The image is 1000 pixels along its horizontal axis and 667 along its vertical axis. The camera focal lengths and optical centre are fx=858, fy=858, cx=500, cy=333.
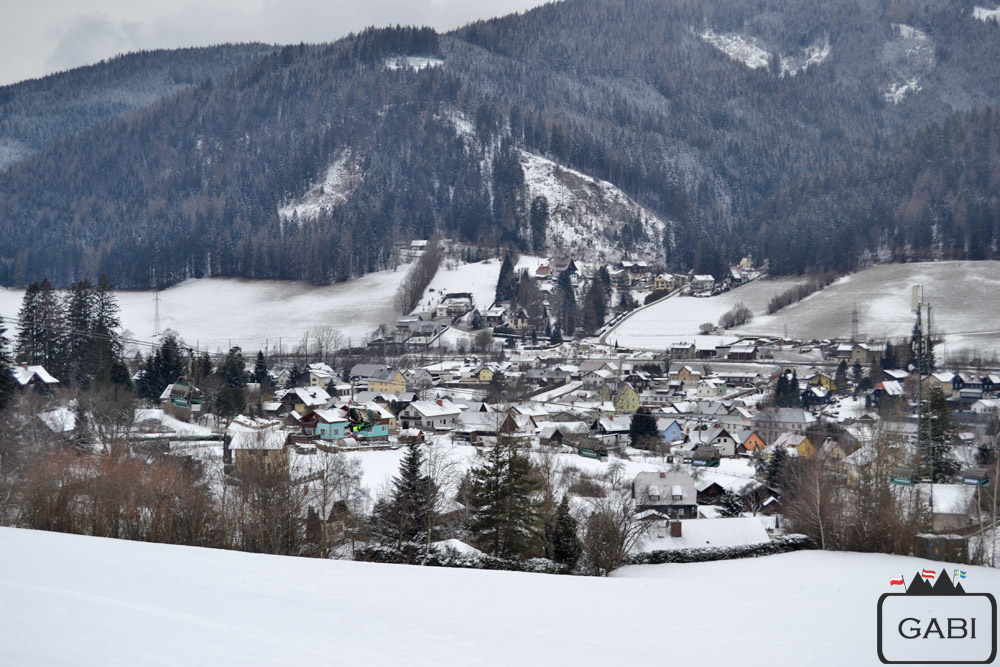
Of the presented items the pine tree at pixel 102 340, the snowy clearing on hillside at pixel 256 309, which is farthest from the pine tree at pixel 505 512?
the snowy clearing on hillside at pixel 256 309

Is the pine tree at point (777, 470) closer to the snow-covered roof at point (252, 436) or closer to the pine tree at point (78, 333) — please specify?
the snow-covered roof at point (252, 436)

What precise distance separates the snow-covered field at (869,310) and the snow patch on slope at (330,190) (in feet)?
216

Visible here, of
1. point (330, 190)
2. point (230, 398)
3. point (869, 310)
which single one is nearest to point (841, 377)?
point (869, 310)

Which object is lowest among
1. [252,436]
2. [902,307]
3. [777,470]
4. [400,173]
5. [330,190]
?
[777,470]

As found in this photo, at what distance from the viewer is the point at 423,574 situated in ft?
43.5

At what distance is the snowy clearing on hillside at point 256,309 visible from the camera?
263 feet

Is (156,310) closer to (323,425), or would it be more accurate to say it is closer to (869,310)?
(323,425)

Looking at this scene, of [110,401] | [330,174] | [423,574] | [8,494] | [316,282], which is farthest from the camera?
[330,174]

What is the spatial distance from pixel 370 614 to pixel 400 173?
140m

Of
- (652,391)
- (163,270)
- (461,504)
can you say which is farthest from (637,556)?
(163,270)

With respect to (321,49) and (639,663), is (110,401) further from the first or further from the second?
(321,49)

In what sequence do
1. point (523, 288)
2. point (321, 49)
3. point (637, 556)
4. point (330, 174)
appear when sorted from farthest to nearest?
point (321, 49) < point (330, 174) < point (523, 288) < point (637, 556)

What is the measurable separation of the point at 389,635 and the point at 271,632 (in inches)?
47.5

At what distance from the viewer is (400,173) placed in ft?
477
